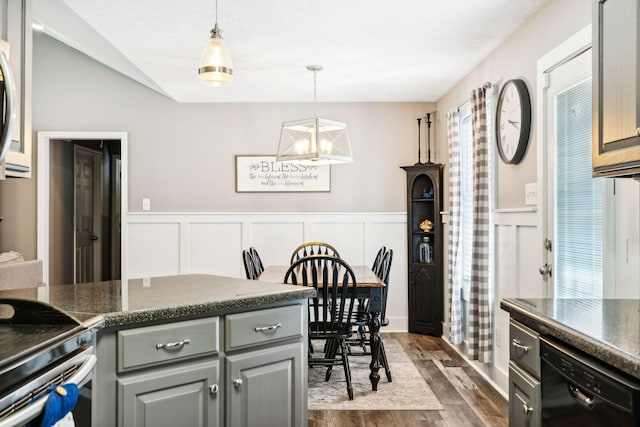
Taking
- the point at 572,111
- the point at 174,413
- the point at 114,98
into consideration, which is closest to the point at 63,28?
the point at 114,98

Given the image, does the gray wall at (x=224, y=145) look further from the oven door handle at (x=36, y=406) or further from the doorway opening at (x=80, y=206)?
the oven door handle at (x=36, y=406)

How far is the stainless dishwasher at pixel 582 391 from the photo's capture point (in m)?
1.17

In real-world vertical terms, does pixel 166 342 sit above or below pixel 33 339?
below

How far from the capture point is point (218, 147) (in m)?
5.56

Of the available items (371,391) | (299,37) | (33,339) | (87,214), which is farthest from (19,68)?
(87,214)

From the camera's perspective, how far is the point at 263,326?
1969 mm

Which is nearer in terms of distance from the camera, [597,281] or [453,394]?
[597,281]

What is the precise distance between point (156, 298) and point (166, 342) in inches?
8.3

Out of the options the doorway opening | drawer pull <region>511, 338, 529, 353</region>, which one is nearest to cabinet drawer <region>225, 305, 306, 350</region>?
drawer pull <region>511, 338, 529, 353</region>

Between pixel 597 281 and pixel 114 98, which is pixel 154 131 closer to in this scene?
pixel 114 98

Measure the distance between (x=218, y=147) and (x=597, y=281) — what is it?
4.06 m

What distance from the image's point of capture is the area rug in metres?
3.29

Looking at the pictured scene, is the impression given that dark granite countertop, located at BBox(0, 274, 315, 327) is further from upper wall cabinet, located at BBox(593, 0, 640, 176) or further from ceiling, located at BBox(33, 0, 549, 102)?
ceiling, located at BBox(33, 0, 549, 102)

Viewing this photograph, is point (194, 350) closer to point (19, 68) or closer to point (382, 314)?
point (19, 68)
